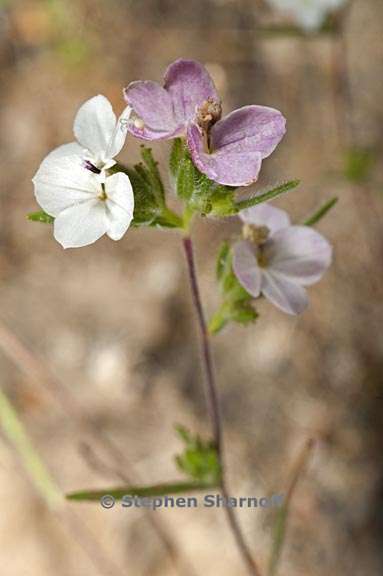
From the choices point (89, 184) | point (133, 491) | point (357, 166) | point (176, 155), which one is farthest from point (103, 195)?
point (357, 166)

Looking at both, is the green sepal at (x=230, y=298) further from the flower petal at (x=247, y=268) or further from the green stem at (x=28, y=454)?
the green stem at (x=28, y=454)

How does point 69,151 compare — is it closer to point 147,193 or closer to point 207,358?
point 147,193

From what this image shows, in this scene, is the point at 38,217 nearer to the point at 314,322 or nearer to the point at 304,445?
the point at 304,445

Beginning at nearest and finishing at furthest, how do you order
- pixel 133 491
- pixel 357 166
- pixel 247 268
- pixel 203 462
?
1. pixel 247 268
2. pixel 133 491
3. pixel 203 462
4. pixel 357 166

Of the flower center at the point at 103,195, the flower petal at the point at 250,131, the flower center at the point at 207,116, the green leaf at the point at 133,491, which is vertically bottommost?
the green leaf at the point at 133,491

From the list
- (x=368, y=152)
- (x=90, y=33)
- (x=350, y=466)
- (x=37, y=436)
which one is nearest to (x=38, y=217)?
(x=37, y=436)

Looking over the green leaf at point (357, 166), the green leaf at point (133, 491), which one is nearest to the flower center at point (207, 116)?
the green leaf at point (133, 491)
